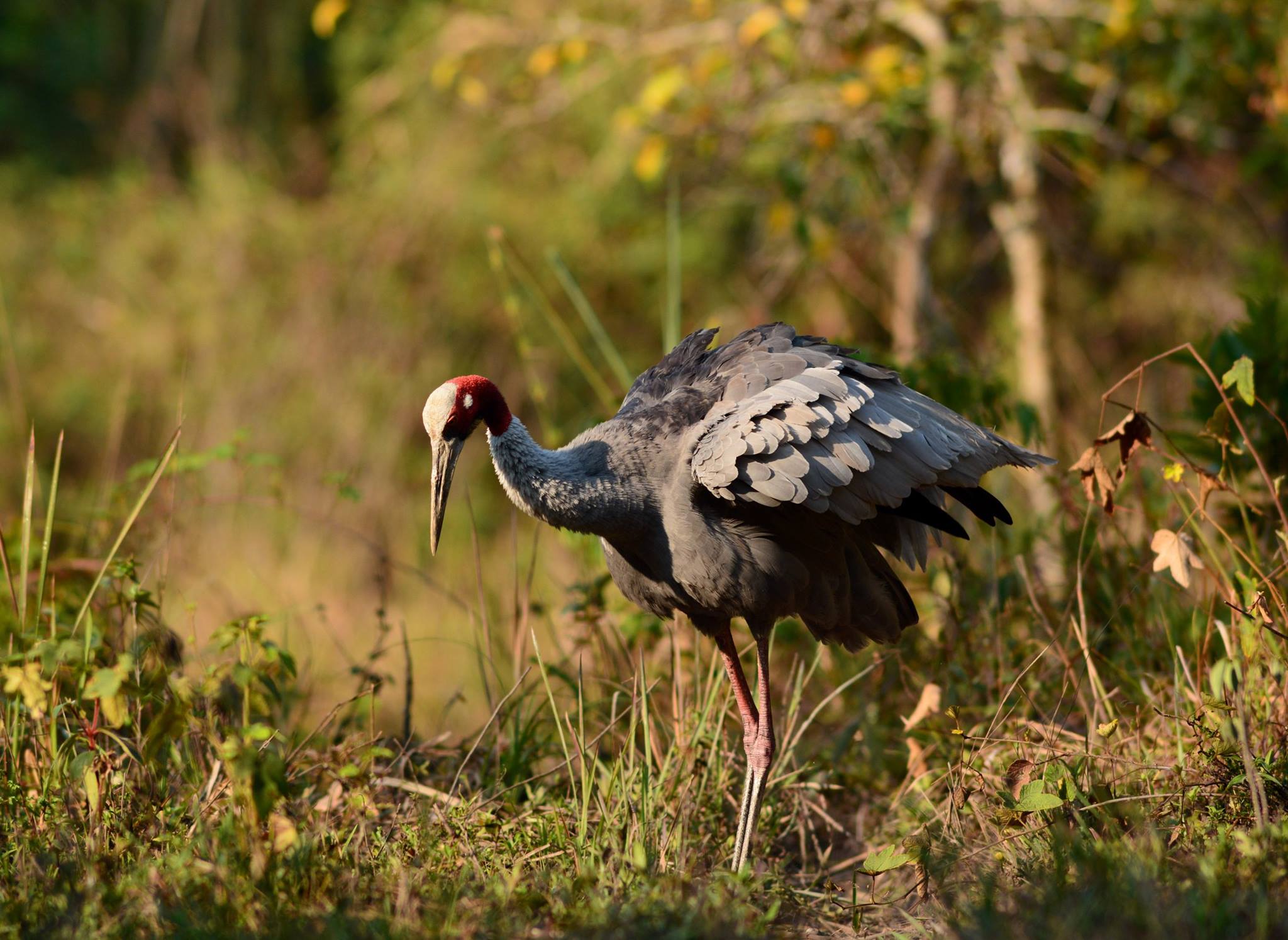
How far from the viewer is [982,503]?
14.0 ft

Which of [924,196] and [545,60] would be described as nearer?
[545,60]

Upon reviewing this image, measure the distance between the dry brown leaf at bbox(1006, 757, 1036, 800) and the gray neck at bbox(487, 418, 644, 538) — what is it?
1322 mm

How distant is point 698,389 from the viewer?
13.8ft

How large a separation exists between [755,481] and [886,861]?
1.14 metres

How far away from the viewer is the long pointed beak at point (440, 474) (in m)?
3.97

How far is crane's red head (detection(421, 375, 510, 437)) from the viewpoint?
156 inches

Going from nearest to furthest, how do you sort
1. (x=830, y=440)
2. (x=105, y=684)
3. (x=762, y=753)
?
(x=105, y=684) < (x=830, y=440) < (x=762, y=753)

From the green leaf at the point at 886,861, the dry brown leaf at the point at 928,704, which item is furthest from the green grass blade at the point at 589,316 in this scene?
the green leaf at the point at 886,861

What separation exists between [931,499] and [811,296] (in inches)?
244

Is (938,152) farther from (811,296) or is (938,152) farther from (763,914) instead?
(763,914)

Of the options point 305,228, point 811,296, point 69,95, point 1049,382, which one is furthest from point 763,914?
point 69,95

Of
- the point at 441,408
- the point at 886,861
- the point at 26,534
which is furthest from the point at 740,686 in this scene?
the point at 26,534

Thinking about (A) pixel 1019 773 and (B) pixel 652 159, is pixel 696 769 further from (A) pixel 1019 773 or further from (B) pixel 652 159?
(B) pixel 652 159

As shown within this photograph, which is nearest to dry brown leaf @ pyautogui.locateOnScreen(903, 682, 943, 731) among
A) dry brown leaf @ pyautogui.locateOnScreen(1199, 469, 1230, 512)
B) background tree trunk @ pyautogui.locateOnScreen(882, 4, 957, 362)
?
dry brown leaf @ pyautogui.locateOnScreen(1199, 469, 1230, 512)
